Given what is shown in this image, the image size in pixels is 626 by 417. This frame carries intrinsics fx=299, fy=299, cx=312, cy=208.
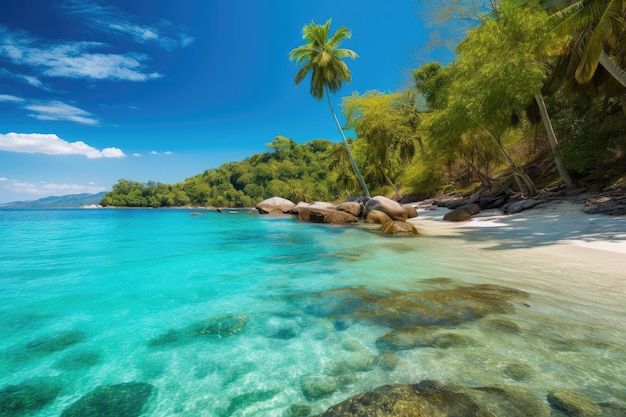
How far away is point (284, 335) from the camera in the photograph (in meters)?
3.70

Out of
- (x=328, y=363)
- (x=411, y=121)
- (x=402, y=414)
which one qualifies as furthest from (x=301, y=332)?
(x=411, y=121)

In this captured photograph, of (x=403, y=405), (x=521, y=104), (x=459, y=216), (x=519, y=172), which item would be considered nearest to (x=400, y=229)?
(x=459, y=216)

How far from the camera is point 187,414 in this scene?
7.71ft

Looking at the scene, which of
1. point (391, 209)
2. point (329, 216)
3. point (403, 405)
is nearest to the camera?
point (403, 405)

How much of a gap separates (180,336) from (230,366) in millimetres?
1150


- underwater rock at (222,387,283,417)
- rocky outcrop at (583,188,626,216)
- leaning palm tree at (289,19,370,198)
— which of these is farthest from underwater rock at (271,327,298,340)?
leaning palm tree at (289,19,370,198)

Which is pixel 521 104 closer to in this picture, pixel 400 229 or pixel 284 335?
pixel 400 229

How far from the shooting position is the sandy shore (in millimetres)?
6659

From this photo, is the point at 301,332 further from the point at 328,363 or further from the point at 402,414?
the point at 402,414

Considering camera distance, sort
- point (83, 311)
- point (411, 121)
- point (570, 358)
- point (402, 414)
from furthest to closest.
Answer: point (411, 121) → point (83, 311) → point (570, 358) → point (402, 414)

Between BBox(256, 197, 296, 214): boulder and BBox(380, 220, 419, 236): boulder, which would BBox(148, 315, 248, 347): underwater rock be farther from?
BBox(256, 197, 296, 214): boulder

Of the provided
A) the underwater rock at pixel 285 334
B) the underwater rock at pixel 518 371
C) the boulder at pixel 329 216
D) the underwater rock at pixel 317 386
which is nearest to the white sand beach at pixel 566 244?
the underwater rock at pixel 518 371

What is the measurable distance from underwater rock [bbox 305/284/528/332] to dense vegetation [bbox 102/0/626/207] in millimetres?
10896

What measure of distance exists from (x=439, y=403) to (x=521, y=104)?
1709 cm
